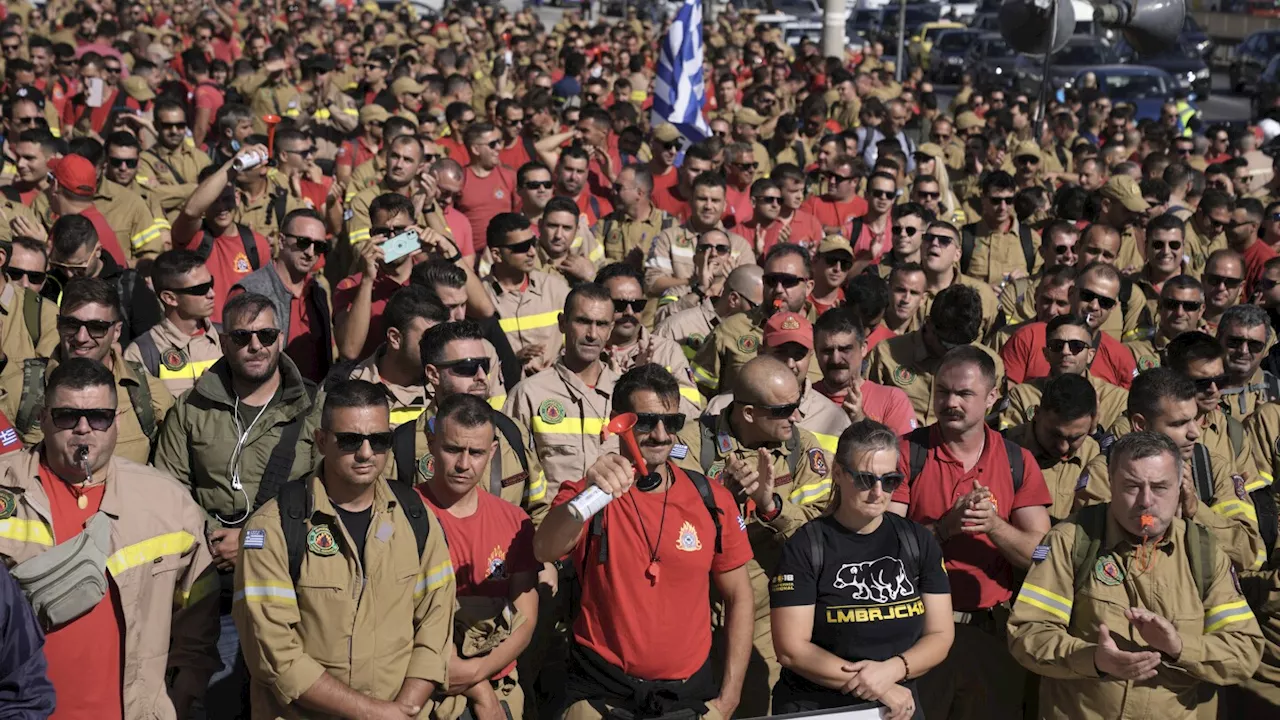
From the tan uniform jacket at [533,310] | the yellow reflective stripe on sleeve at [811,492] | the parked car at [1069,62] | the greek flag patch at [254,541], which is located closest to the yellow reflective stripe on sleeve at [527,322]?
the tan uniform jacket at [533,310]

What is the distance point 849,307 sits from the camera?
852 centimetres

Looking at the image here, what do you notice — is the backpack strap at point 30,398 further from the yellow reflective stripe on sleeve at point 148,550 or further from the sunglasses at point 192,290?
the yellow reflective stripe on sleeve at point 148,550

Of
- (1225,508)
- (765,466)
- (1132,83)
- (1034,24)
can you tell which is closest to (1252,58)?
(1132,83)

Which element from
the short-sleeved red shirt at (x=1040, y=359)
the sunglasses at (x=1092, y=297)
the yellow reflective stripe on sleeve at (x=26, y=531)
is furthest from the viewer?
the sunglasses at (x=1092, y=297)

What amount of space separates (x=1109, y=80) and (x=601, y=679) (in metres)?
24.7

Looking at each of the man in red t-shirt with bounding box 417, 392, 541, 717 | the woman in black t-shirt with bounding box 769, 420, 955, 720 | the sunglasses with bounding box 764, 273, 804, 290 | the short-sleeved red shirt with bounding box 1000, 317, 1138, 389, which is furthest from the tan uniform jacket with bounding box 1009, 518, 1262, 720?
the sunglasses with bounding box 764, 273, 804, 290

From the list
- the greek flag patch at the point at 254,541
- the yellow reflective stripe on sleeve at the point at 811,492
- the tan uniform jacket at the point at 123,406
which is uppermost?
the greek flag patch at the point at 254,541

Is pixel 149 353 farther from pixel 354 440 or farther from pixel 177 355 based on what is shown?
pixel 354 440

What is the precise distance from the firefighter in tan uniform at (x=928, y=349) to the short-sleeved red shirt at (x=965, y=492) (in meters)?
1.46

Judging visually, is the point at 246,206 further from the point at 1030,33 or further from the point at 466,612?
the point at 1030,33

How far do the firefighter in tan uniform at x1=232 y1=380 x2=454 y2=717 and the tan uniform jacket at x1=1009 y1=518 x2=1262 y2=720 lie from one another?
2249 millimetres

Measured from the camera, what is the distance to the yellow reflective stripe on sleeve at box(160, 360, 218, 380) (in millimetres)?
7227

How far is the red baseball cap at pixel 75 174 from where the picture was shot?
30.4 feet

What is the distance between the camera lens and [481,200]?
455 inches
